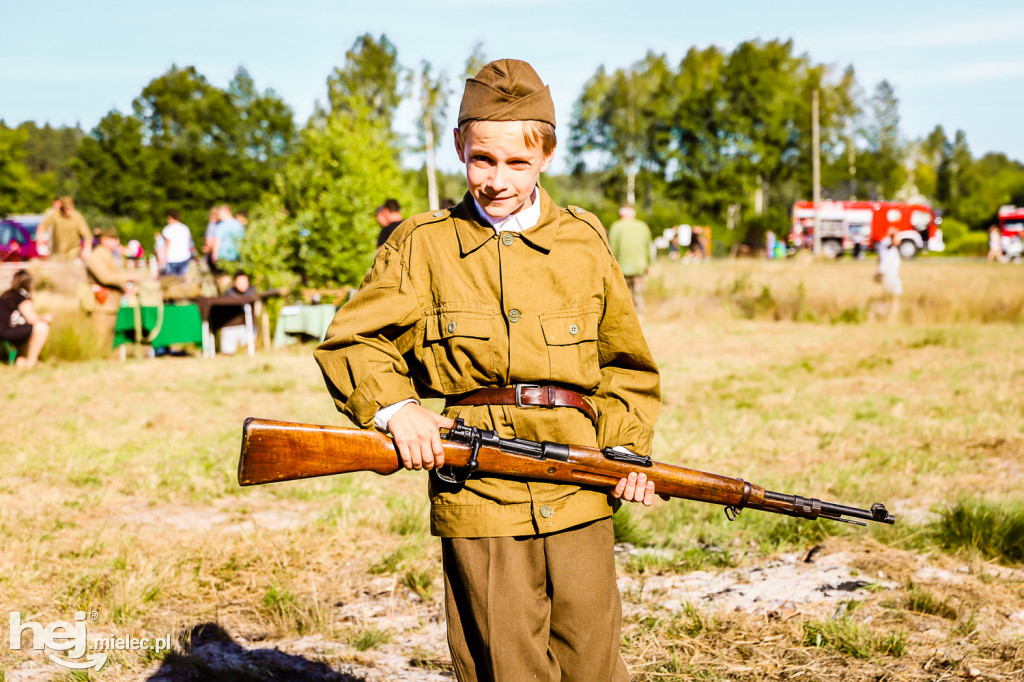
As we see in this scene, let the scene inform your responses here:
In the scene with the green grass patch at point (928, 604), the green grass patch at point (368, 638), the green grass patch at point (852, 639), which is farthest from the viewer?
the green grass patch at point (928, 604)

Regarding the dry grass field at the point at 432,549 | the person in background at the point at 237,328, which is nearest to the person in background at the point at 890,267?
the dry grass field at the point at 432,549

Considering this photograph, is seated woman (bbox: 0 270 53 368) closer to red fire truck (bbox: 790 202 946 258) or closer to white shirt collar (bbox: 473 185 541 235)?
white shirt collar (bbox: 473 185 541 235)

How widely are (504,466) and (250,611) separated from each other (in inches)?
91.3

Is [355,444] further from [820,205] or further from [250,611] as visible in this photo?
[820,205]

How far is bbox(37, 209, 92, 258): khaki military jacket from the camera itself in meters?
16.9

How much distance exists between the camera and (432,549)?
504cm

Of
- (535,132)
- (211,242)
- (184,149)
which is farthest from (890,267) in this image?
(184,149)

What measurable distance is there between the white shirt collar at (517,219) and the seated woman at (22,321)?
11.0 meters

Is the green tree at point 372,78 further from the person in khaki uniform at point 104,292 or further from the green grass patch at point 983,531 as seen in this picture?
the green grass patch at point 983,531

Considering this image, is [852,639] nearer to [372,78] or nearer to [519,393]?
[519,393]

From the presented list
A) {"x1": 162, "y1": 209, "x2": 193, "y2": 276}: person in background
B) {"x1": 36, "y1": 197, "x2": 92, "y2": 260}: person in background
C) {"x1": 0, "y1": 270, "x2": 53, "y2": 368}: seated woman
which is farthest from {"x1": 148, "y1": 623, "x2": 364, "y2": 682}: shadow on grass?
{"x1": 36, "y1": 197, "x2": 92, "y2": 260}: person in background

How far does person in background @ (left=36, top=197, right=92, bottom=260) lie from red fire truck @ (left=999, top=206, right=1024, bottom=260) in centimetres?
4371

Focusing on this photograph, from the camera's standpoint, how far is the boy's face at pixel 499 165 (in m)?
2.47

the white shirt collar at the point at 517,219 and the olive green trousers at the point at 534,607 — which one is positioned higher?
the white shirt collar at the point at 517,219
